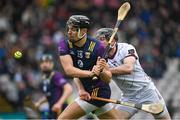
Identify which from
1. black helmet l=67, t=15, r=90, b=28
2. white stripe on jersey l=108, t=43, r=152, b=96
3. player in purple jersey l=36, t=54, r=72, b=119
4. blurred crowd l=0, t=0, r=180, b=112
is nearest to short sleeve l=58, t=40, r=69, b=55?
black helmet l=67, t=15, r=90, b=28

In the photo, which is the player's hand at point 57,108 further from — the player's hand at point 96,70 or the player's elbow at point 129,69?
the player's hand at point 96,70

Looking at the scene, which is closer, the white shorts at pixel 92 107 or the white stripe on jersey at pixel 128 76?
the white shorts at pixel 92 107

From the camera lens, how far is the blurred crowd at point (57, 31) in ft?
65.4

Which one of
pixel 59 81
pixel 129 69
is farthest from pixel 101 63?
pixel 59 81

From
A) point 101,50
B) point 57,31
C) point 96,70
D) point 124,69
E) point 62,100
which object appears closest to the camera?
point 96,70

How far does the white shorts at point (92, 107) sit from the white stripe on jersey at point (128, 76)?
373 mm

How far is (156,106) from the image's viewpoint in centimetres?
1179

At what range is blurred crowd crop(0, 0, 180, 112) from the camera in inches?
785

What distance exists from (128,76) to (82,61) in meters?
0.95

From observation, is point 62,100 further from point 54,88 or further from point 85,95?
point 85,95

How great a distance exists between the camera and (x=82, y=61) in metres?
11.3

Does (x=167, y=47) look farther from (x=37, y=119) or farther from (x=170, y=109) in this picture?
(x=37, y=119)

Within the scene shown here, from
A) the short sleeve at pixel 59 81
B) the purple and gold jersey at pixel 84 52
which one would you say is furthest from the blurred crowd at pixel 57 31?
the purple and gold jersey at pixel 84 52

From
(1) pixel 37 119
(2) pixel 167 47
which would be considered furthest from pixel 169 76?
(1) pixel 37 119
